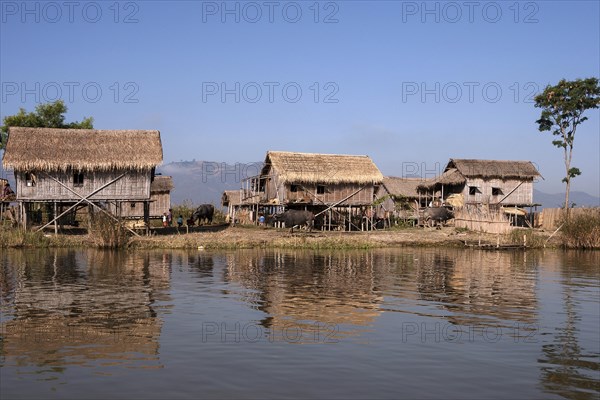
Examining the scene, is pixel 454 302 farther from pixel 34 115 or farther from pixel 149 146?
pixel 34 115

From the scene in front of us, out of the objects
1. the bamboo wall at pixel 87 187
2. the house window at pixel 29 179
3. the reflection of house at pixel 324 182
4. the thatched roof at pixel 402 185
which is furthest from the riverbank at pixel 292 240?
the thatched roof at pixel 402 185

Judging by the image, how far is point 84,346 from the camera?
10617mm

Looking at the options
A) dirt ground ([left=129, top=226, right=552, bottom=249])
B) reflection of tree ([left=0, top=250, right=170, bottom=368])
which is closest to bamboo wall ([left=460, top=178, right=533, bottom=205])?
dirt ground ([left=129, top=226, right=552, bottom=249])

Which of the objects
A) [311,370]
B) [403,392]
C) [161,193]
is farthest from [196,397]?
[161,193]

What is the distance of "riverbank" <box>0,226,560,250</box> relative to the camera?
29.2 meters

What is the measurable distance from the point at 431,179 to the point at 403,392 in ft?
136

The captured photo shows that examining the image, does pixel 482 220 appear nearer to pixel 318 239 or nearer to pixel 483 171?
pixel 483 171

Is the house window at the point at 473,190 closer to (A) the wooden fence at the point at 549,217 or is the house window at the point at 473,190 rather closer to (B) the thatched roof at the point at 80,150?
(A) the wooden fence at the point at 549,217

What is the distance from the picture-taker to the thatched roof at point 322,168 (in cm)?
3812

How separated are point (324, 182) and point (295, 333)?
2725 cm

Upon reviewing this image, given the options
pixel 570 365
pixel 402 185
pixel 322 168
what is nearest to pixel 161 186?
pixel 322 168

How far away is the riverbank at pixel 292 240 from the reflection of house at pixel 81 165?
259 centimetres

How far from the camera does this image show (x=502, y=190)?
45.9m

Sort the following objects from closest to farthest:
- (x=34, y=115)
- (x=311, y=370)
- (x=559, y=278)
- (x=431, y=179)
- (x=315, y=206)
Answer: (x=311, y=370) < (x=559, y=278) < (x=315, y=206) < (x=34, y=115) < (x=431, y=179)
